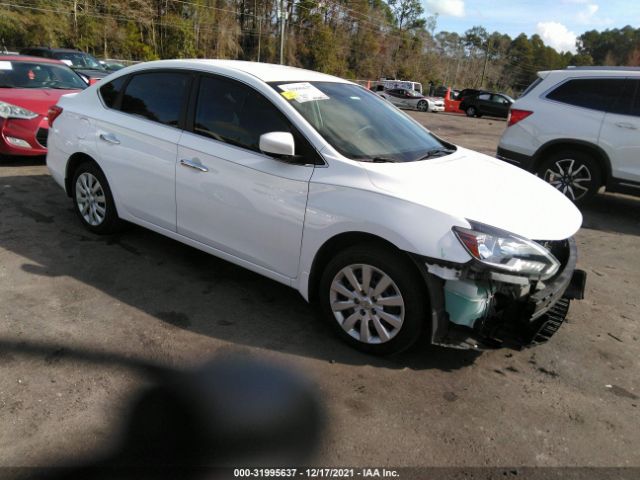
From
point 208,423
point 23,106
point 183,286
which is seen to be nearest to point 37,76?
point 23,106

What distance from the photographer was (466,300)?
283 centimetres

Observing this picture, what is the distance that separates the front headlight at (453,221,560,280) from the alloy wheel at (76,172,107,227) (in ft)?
10.9

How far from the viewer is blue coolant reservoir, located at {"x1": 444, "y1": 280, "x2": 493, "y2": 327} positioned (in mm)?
2824

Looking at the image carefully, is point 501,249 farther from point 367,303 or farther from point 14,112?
point 14,112

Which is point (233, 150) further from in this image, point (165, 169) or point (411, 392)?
point (411, 392)

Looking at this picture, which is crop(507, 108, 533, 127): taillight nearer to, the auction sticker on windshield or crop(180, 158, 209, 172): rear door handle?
the auction sticker on windshield

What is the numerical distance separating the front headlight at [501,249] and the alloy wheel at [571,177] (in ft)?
15.4

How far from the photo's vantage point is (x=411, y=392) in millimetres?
2922

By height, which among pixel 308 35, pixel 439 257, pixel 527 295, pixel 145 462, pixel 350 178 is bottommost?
pixel 145 462

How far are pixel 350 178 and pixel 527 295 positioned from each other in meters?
1.23

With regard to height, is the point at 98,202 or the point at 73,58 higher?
the point at 73,58

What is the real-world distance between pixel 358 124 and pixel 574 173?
14.9 feet

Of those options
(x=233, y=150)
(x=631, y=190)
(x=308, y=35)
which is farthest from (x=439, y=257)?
(x=308, y=35)

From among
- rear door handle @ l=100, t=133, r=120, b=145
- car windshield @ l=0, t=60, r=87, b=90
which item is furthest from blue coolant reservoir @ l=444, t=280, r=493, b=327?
car windshield @ l=0, t=60, r=87, b=90
